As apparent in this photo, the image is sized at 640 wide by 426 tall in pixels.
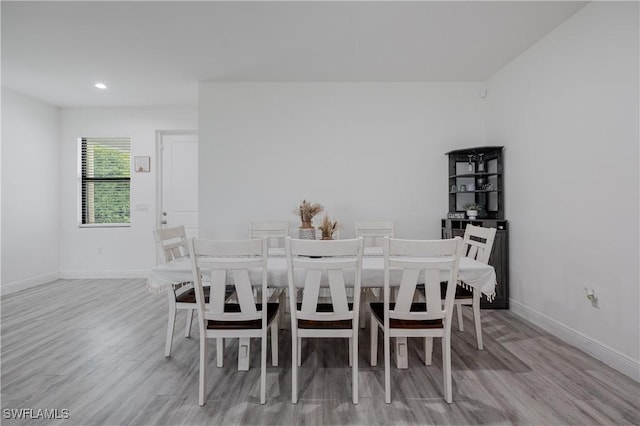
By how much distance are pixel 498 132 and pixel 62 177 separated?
6341 mm

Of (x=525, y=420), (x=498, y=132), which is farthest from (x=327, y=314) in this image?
(x=498, y=132)

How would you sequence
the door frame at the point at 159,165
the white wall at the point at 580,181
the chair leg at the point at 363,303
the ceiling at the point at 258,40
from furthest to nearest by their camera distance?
the door frame at the point at 159,165 < the chair leg at the point at 363,303 < the ceiling at the point at 258,40 < the white wall at the point at 580,181

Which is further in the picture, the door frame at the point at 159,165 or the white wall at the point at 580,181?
the door frame at the point at 159,165

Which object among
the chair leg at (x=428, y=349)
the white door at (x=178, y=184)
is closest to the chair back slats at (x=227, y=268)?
the chair leg at (x=428, y=349)

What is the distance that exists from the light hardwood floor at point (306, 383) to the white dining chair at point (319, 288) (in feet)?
0.67

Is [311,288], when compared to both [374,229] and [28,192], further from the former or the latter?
[28,192]

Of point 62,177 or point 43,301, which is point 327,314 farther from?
point 62,177

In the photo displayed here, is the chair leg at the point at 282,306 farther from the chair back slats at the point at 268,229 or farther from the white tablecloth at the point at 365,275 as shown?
the chair back slats at the point at 268,229

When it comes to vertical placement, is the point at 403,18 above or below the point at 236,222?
above

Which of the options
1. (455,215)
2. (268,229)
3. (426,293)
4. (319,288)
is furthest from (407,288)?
(455,215)

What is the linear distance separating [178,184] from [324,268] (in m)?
4.00

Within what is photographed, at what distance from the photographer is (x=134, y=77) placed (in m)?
3.73

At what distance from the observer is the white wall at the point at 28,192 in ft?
13.4

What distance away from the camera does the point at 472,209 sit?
367 cm
